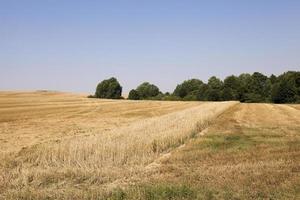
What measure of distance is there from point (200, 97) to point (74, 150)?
10451cm

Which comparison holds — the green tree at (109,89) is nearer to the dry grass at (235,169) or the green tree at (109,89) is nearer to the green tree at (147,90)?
the green tree at (147,90)

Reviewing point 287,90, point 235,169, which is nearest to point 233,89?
point 287,90

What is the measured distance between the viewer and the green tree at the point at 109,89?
13412 cm

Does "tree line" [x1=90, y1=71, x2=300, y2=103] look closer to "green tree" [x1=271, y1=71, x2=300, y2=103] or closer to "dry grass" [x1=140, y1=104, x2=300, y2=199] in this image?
"green tree" [x1=271, y1=71, x2=300, y2=103]

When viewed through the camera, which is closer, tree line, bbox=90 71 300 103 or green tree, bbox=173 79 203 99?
tree line, bbox=90 71 300 103

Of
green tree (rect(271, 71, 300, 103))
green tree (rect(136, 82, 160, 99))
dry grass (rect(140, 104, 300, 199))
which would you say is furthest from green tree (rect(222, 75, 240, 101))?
dry grass (rect(140, 104, 300, 199))

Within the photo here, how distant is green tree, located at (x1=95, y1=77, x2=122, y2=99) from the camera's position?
5281 inches

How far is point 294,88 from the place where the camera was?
321 feet

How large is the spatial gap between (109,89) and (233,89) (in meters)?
42.0

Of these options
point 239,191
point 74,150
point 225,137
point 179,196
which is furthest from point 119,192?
point 225,137

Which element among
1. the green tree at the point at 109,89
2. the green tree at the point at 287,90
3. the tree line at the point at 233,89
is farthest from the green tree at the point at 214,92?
the green tree at the point at 109,89

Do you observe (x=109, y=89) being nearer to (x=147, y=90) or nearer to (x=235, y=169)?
(x=147, y=90)

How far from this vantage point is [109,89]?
5305 inches

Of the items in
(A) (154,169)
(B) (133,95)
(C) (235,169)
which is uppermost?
(B) (133,95)
